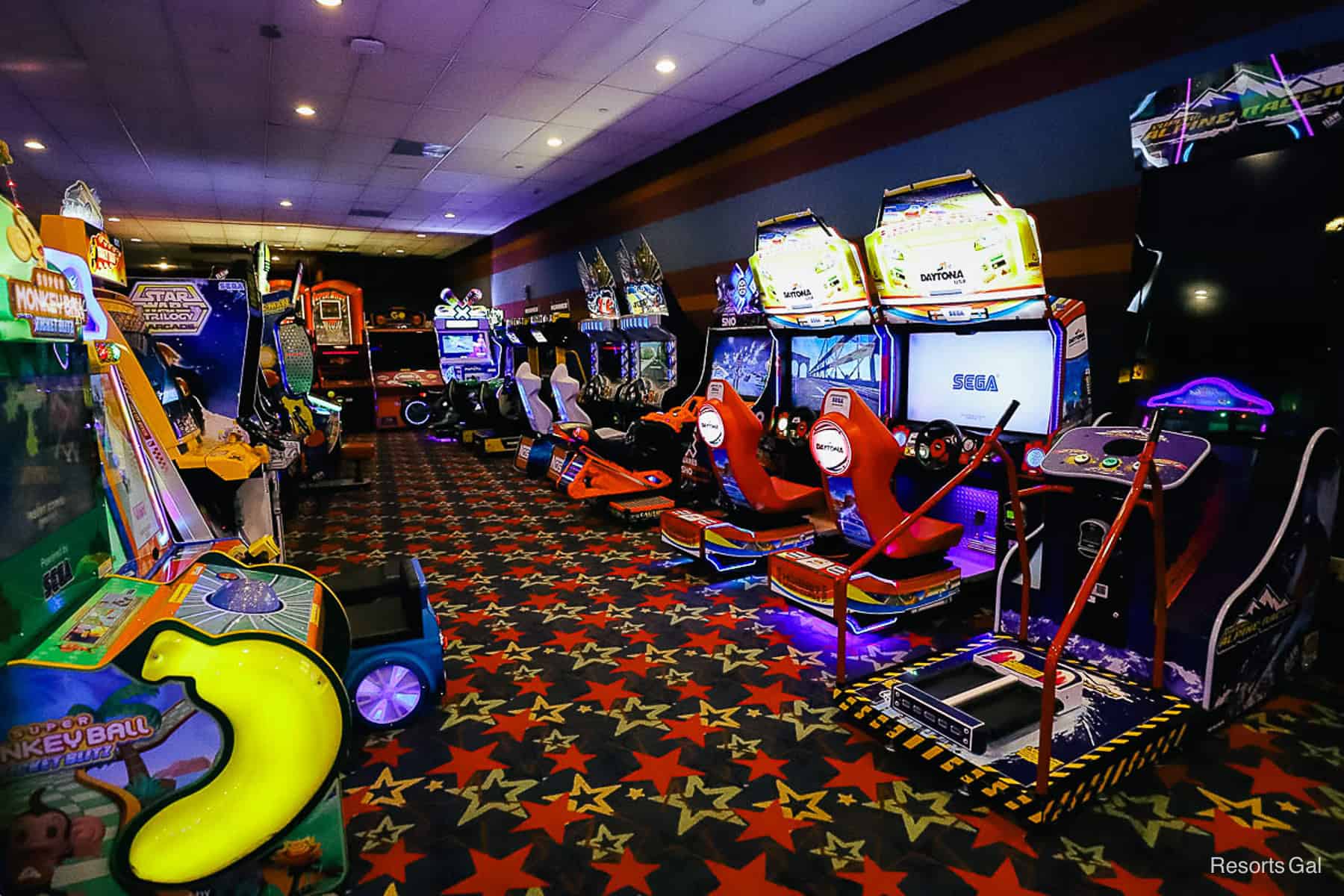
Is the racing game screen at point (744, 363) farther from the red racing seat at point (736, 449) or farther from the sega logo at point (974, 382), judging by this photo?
the sega logo at point (974, 382)

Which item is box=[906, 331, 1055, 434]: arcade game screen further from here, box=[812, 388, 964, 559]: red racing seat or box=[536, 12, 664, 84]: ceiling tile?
box=[536, 12, 664, 84]: ceiling tile

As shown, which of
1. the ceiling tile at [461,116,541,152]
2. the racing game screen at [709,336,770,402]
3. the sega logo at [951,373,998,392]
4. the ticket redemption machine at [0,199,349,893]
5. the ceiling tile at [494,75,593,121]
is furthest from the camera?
the ceiling tile at [461,116,541,152]

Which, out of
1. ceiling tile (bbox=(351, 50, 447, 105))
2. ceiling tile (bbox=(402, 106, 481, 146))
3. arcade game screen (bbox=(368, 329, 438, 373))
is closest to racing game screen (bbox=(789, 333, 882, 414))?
ceiling tile (bbox=(351, 50, 447, 105))

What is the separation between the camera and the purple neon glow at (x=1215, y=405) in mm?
2707

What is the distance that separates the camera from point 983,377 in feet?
12.6

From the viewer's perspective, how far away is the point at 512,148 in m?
7.11

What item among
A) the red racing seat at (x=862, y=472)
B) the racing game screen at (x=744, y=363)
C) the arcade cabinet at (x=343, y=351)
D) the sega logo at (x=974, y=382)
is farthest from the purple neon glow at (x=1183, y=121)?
the arcade cabinet at (x=343, y=351)

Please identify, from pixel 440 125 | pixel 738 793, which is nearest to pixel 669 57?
pixel 440 125

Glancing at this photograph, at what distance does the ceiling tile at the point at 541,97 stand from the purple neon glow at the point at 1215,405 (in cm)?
441

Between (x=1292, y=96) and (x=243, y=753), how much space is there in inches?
149

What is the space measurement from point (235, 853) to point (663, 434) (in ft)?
15.3

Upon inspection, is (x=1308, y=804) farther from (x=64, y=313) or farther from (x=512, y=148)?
(x=512, y=148)

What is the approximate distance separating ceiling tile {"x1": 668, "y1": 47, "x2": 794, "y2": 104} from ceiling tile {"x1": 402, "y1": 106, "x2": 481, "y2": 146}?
185cm

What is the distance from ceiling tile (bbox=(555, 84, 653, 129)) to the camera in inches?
219
